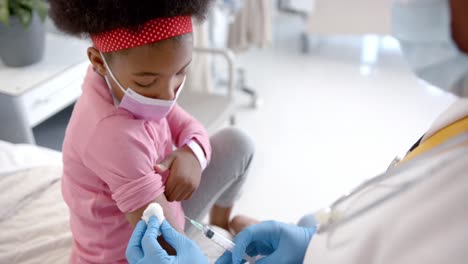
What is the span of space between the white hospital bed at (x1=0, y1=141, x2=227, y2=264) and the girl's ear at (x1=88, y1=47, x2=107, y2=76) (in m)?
0.49

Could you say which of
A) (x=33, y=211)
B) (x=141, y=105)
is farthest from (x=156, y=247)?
(x=33, y=211)

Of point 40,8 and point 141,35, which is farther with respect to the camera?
point 40,8

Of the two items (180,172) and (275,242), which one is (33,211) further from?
(275,242)

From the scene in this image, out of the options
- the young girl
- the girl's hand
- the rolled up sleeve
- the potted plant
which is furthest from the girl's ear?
the potted plant

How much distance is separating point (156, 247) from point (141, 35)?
15.2 inches

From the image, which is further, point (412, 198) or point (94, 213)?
point (94, 213)

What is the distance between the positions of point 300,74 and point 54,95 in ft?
5.41

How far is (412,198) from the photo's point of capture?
0.62 m

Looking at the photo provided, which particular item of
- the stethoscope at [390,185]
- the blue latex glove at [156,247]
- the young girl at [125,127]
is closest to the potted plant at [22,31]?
the young girl at [125,127]

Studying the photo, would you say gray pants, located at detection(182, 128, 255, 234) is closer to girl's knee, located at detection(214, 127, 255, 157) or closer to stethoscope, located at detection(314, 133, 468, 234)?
girl's knee, located at detection(214, 127, 255, 157)

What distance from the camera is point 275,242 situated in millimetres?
976

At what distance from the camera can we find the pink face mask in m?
0.93

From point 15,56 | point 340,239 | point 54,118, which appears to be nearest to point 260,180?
point 54,118

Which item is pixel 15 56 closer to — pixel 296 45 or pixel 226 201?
pixel 226 201
